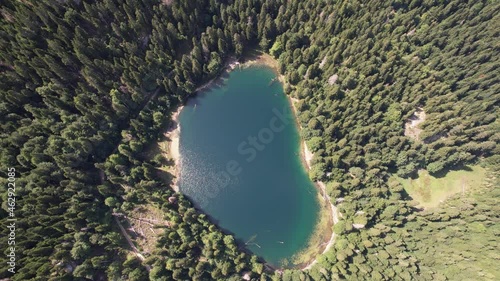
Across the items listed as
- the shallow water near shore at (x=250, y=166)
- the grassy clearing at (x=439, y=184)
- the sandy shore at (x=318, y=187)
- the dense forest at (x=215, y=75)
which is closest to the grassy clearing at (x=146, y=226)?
the dense forest at (x=215, y=75)

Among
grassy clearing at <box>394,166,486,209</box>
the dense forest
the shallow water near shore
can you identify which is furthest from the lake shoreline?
grassy clearing at <box>394,166,486,209</box>

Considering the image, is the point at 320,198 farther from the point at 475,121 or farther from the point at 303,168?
the point at 475,121

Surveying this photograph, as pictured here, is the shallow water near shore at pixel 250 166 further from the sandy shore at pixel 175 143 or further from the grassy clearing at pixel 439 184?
the grassy clearing at pixel 439 184

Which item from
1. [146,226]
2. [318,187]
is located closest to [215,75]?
[318,187]

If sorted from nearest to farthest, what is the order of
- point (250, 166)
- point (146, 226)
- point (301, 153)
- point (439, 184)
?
1. point (146, 226)
2. point (439, 184)
3. point (250, 166)
4. point (301, 153)

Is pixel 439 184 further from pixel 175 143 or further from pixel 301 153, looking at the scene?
pixel 175 143

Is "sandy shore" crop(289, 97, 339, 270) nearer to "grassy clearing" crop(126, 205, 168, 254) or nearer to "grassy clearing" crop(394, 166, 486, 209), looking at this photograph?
"grassy clearing" crop(394, 166, 486, 209)

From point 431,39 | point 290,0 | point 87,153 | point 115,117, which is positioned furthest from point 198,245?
point 431,39

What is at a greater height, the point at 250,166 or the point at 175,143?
the point at 175,143

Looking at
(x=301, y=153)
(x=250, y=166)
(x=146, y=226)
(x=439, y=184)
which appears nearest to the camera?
(x=146, y=226)
